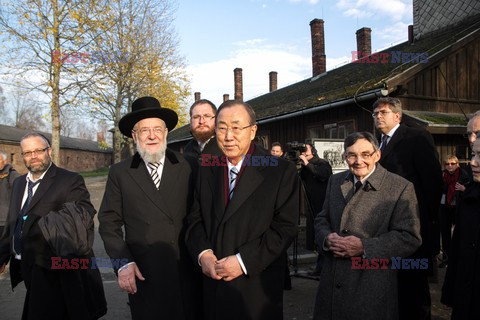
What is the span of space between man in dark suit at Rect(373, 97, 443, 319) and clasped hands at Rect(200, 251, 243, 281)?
6.17 feet

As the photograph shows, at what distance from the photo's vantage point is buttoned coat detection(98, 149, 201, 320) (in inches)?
106

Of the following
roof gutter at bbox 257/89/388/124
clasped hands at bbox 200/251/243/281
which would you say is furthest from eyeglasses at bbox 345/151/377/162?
roof gutter at bbox 257/89/388/124

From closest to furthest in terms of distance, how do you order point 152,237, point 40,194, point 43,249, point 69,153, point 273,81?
1. point 152,237
2. point 43,249
3. point 40,194
4. point 273,81
5. point 69,153

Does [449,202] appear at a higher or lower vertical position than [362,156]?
lower

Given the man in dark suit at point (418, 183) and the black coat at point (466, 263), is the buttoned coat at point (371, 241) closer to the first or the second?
the black coat at point (466, 263)

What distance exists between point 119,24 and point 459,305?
71.0ft

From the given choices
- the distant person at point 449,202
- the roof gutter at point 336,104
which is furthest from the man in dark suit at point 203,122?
the roof gutter at point 336,104

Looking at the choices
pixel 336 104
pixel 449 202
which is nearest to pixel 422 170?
pixel 449 202

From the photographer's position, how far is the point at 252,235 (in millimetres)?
2330

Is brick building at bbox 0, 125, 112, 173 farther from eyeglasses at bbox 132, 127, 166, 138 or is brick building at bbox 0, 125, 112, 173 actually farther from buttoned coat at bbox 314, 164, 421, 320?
buttoned coat at bbox 314, 164, 421, 320

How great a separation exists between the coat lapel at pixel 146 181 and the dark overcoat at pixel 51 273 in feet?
3.06

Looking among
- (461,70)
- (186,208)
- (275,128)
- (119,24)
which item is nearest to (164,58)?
(119,24)

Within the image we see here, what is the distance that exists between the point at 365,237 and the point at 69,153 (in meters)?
57.6

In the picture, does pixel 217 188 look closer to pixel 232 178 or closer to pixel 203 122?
pixel 232 178
